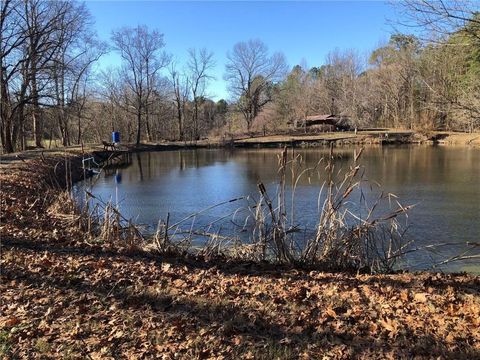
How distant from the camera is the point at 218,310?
5.06 metres

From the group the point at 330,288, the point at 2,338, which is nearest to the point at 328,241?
the point at 330,288

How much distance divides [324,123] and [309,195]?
51388mm

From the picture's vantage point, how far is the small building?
64688mm

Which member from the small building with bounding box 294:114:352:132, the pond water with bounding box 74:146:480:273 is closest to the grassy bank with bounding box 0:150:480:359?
the pond water with bounding box 74:146:480:273

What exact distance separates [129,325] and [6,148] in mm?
30592

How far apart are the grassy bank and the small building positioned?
5898 cm

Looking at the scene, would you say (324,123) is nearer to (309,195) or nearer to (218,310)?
(309,195)

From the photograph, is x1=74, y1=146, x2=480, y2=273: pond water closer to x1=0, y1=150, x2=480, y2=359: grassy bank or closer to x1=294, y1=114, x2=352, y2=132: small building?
x1=0, y1=150, x2=480, y2=359: grassy bank

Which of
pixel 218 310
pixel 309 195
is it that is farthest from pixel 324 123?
pixel 218 310

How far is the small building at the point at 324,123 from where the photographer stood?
64688 millimetres

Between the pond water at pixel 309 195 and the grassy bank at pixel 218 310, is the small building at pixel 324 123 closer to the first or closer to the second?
the pond water at pixel 309 195

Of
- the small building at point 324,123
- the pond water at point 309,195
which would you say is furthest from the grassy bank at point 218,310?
the small building at point 324,123

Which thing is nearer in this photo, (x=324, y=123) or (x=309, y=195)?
(x=309, y=195)

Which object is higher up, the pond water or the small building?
the small building
